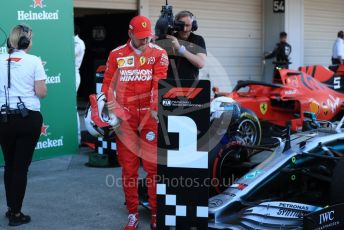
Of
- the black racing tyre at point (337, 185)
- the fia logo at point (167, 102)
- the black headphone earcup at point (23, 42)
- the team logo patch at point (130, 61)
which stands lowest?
the black racing tyre at point (337, 185)

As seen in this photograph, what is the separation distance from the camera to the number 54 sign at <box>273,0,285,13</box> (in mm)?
14750

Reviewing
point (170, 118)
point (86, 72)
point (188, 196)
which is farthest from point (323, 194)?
point (86, 72)

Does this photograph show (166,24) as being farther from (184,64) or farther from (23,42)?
(23,42)

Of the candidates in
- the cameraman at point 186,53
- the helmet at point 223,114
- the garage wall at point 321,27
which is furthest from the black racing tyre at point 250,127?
the garage wall at point 321,27

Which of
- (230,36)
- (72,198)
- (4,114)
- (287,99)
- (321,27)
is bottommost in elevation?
(72,198)

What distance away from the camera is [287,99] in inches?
321

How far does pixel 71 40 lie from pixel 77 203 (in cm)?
287

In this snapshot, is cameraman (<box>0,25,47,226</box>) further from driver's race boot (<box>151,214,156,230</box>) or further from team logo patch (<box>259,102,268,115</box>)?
team logo patch (<box>259,102,268,115</box>)

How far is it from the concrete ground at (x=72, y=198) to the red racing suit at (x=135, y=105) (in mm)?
491

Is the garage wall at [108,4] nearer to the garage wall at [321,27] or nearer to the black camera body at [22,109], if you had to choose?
the black camera body at [22,109]

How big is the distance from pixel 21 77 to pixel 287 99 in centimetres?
473

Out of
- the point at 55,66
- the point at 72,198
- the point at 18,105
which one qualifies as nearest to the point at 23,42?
the point at 18,105

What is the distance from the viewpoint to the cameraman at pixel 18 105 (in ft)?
14.7

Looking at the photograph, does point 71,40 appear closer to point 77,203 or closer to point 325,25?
point 77,203
